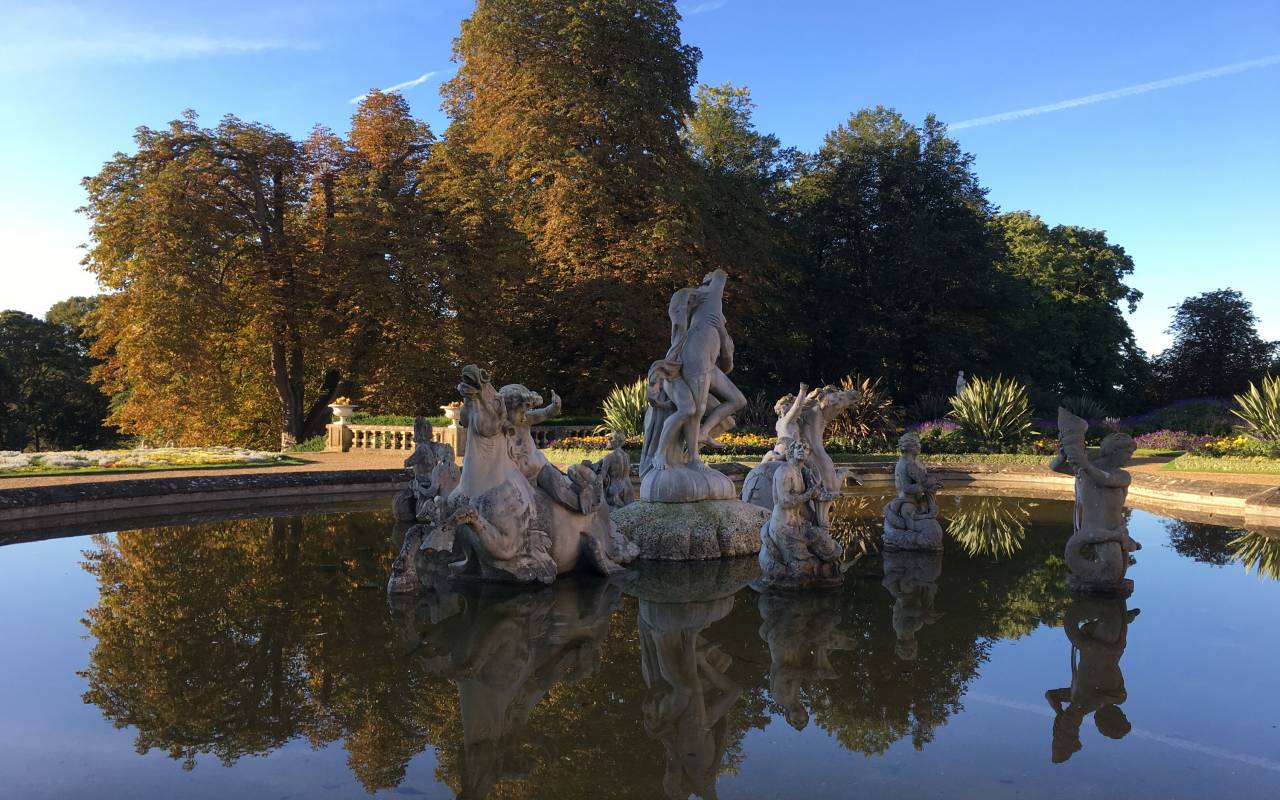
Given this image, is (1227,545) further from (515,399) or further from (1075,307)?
(1075,307)

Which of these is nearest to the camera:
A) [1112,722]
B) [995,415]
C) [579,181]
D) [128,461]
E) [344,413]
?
[1112,722]

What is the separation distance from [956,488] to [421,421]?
1118 cm

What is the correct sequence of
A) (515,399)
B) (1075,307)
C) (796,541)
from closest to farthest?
(796,541) → (515,399) → (1075,307)

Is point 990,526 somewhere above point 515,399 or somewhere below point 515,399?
below

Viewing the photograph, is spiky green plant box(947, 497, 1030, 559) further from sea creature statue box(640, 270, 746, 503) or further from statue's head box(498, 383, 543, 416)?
statue's head box(498, 383, 543, 416)

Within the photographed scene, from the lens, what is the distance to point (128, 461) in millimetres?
18703

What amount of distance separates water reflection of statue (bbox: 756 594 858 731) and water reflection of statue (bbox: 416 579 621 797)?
1.20 meters

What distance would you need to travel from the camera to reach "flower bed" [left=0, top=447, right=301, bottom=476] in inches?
651

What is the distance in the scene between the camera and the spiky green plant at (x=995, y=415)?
853 inches

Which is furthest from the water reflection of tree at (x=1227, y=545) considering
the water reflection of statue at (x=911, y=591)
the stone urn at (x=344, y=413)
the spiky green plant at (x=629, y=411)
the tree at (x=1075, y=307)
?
the tree at (x=1075, y=307)

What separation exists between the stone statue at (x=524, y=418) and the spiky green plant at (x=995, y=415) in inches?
664

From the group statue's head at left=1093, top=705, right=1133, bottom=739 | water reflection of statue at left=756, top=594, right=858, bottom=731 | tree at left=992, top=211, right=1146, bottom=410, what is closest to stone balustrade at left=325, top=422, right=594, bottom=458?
water reflection of statue at left=756, top=594, right=858, bottom=731

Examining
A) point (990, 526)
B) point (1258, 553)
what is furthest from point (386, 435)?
point (1258, 553)

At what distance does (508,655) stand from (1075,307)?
4610 centimetres
